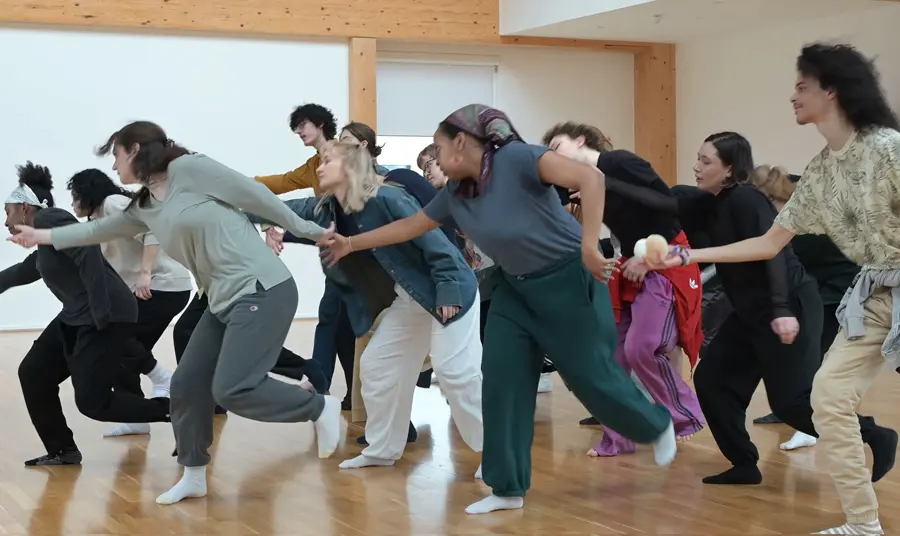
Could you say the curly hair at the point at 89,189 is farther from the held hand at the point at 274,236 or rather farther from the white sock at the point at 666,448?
the white sock at the point at 666,448

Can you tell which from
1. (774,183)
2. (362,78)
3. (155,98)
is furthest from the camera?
(362,78)

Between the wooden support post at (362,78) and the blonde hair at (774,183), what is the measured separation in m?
7.00

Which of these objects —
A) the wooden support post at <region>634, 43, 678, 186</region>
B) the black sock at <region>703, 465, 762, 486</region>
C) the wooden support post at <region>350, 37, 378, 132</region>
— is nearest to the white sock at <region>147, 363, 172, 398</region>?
the black sock at <region>703, 465, 762, 486</region>

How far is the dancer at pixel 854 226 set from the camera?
328cm

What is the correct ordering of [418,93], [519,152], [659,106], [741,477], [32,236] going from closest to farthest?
[519,152] < [32,236] < [741,477] < [418,93] < [659,106]

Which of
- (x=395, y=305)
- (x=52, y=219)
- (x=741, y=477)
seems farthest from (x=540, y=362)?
(x=52, y=219)

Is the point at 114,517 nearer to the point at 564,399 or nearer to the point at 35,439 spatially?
the point at 35,439

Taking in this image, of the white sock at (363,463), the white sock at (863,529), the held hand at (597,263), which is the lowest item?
the white sock at (363,463)

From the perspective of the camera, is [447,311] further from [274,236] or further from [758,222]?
[758,222]

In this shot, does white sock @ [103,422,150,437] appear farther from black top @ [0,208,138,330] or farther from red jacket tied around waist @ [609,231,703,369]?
red jacket tied around waist @ [609,231,703,369]

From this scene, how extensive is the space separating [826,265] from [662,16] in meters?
7.05

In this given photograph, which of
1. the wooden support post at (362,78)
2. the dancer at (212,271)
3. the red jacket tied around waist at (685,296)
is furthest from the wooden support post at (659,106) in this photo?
the dancer at (212,271)

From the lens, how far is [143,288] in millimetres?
5590

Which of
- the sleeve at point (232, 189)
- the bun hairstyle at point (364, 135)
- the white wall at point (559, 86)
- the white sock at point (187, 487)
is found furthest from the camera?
the white wall at point (559, 86)
